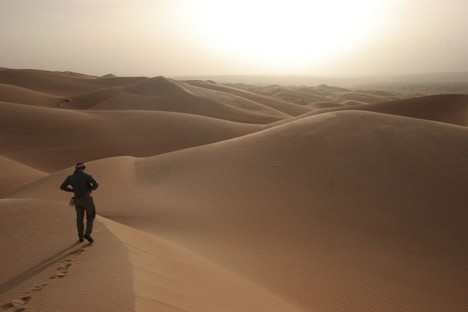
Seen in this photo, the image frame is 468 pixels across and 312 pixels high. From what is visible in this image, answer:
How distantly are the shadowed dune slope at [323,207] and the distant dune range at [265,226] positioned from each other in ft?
0.16

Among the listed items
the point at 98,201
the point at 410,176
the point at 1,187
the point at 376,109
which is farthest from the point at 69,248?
the point at 376,109

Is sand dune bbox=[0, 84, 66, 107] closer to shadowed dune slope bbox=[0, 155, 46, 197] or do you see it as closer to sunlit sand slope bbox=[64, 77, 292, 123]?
sunlit sand slope bbox=[64, 77, 292, 123]

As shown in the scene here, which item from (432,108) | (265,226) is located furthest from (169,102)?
(265,226)

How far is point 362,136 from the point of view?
16.3 meters

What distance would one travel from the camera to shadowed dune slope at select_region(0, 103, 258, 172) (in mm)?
24609

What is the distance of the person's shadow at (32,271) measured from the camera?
4.95 m

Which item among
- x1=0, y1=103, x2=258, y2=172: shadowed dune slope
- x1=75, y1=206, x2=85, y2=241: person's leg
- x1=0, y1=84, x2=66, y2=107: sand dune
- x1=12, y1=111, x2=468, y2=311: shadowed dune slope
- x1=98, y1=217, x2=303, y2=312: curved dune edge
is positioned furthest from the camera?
x1=0, y1=84, x2=66, y2=107: sand dune

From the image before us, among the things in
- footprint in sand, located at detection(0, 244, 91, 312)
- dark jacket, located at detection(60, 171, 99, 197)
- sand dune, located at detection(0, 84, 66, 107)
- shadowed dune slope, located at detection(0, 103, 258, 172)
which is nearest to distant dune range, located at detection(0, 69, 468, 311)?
footprint in sand, located at detection(0, 244, 91, 312)

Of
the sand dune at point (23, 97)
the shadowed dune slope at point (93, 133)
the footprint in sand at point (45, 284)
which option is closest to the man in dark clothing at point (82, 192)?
the footprint in sand at point (45, 284)

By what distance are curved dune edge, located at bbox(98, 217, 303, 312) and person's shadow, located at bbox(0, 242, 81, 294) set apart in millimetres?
937

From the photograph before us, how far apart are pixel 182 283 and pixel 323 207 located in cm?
671

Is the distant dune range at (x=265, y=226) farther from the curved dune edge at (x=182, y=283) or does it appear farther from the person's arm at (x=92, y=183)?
the person's arm at (x=92, y=183)

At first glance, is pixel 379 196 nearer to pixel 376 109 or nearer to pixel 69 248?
pixel 69 248

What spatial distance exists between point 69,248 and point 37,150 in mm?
21501
